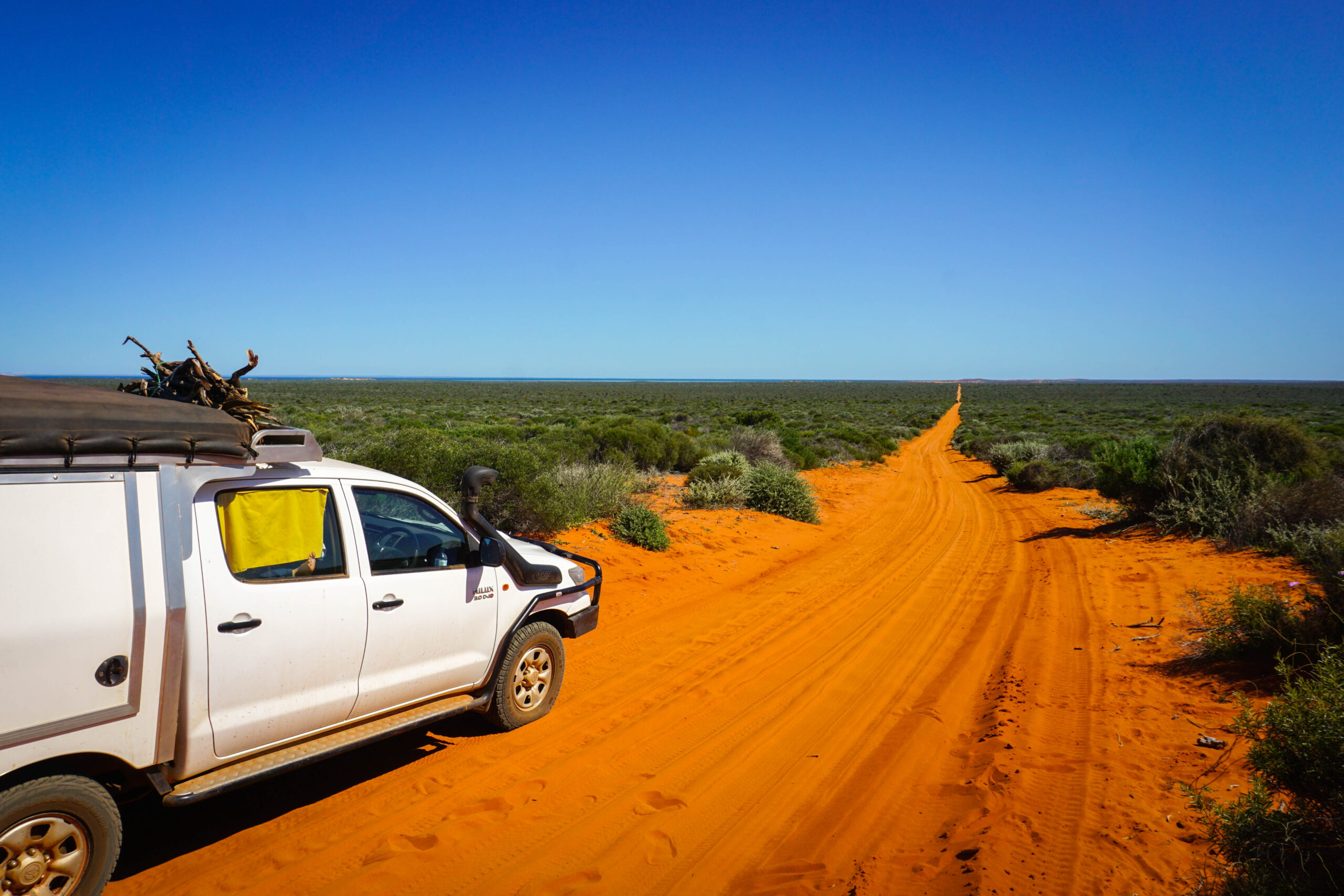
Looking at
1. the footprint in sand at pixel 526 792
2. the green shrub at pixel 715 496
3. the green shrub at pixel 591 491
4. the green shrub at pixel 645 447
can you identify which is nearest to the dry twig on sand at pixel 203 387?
the footprint in sand at pixel 526 792

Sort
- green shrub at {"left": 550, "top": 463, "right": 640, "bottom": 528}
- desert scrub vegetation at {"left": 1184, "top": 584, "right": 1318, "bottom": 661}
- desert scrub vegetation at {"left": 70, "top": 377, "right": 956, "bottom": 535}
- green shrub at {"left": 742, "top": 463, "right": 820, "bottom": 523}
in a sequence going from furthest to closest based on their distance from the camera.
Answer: green shrub at {"left": 742, "top": 463, "right": 820, "bottom": 523}, green shrub at {"left": 550, "top": 463, "right": 640, "bottom": 528}, desert scrub vegetation at {"left": 70, "top": 377, "right": 956, "bottom": 535}, desert scrub vegetation at {"left": 1184, "top": 584, "right": 1318, "bottom": 661}

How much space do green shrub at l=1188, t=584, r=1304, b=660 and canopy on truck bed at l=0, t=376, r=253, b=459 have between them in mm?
7170

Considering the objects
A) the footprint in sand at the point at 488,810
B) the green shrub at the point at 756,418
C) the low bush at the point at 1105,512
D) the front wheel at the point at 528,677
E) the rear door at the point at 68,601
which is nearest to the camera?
the rear door at the point at 68,601

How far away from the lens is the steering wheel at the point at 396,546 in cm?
405

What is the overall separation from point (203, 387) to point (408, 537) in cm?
140

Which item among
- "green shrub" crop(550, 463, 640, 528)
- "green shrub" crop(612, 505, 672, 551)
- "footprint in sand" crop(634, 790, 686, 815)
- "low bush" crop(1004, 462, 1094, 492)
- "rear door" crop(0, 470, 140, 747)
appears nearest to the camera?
"rear door" crop(0, 470, 140, 747)

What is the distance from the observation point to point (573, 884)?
3348mm

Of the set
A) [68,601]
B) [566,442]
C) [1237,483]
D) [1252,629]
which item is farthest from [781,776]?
[566,442]

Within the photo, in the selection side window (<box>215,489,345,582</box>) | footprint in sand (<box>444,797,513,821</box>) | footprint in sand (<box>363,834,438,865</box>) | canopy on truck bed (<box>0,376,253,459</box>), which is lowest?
footprint in sand (<box>444,797,513,821</box>)

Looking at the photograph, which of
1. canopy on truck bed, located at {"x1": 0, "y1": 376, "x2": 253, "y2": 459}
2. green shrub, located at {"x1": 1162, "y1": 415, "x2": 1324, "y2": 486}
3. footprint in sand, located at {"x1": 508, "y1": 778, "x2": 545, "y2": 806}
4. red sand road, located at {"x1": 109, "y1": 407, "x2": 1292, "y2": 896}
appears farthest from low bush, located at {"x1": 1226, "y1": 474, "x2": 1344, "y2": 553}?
canopy on truck bed, located at {"x1": 0, "y1": 376, "x2": 253, "y2": 459}

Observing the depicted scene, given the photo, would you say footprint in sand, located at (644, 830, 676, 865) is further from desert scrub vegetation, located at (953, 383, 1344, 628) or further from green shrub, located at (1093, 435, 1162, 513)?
green shrub, located at (1093, 435, 1162, 513)

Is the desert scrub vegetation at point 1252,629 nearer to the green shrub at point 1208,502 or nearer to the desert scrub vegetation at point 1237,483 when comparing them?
the desert scrub vegetation at point 1237,483

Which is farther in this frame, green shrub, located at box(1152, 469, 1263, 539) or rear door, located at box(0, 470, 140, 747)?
green shrub, located at box(1152, 469, 1263, 539)

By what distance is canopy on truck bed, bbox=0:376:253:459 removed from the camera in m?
2.60
